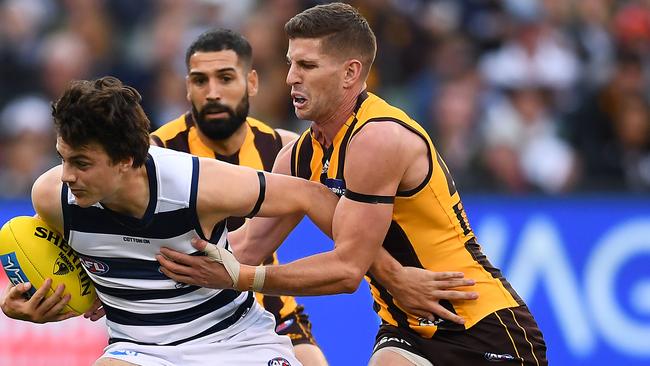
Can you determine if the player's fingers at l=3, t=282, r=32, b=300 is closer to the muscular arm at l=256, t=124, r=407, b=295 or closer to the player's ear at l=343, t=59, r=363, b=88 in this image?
the muscular arm at l=256, t=124, r=407, b=295

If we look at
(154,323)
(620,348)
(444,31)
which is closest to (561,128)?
(444,31)

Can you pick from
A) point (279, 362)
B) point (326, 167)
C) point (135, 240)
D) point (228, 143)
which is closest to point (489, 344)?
point (279, 362)

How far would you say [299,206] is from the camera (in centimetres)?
541

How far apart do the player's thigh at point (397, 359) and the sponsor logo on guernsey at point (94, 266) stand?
146 cm

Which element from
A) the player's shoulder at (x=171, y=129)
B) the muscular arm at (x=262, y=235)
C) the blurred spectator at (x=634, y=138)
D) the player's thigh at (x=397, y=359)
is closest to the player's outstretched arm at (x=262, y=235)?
the muscular arm at (x=262, y=235)

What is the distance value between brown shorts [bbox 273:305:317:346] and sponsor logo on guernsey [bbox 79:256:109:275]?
2.03 metres

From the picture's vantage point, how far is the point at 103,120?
4918 millimetres

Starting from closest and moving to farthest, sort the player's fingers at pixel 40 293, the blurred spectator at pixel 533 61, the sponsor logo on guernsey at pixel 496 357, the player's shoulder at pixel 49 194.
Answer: the player's shoulder at pixel 49 194 < the player's fingers at pixel 40 293 < the sponsor logo on guernsey at pixel 496 357 < the blurred spectator at pixel 533 61

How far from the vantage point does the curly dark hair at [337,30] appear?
18.9ft

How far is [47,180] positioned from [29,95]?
6.51 meters

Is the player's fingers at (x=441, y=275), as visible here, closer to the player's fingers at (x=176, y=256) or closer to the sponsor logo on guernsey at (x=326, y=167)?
the sponsor logo on guernsey at (x=326, y=167)

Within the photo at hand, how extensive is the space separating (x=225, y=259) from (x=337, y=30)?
1.34 metres

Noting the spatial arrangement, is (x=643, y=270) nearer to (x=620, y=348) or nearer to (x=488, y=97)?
(x=620, y=348)

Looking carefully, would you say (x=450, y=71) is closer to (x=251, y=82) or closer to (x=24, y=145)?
(x=24, y=145)
